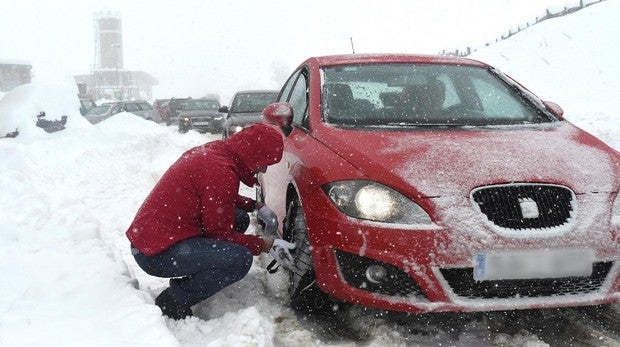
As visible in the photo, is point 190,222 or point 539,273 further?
point 190,222

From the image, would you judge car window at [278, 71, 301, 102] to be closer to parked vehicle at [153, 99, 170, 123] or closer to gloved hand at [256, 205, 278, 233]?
gloved hand at [256, 205, 278, 233]

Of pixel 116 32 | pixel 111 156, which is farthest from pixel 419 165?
pixel 116 32

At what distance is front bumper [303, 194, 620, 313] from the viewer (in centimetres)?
262

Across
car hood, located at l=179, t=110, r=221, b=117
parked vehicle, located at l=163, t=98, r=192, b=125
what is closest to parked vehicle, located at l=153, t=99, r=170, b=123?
parked vehicle, located at l=163, t=98, r=192, b=125

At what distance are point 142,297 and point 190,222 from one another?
20.8 inches

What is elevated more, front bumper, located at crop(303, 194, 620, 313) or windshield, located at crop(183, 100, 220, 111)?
front bumper, located at crop(303, 194, 620, 313)

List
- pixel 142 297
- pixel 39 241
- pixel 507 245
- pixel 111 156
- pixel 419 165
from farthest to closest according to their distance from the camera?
pixel 111 156, pixel 39 241, pixel 142 297, pixel 419 165, pixel 507 245

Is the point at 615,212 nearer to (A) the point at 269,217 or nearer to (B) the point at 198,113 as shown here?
(A) the point at 269,217

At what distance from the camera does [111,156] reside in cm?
1085

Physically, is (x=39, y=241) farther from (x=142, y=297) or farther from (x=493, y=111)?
(x=493, y=111)

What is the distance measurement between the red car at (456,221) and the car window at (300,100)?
2.35ft

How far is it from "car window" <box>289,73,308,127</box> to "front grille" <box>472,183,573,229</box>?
4.82 ft

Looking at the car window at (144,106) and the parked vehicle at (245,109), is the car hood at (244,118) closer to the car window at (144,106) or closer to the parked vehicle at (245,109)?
the parked vehicle at (245,109)

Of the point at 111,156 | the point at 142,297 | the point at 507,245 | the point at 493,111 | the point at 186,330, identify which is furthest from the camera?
the point at 111,156
